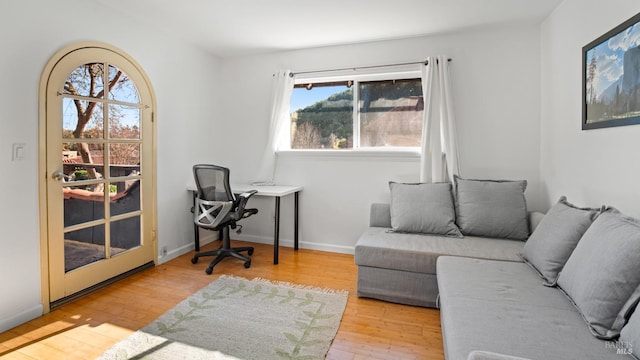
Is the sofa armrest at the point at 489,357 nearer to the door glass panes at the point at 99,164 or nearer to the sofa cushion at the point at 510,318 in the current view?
the sofa cushion at the point at 510,318

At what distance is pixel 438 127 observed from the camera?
319cm

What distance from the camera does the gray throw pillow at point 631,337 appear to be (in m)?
1.06

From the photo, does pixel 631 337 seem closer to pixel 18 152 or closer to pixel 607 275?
pixel 607 275

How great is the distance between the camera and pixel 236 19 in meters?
2.87

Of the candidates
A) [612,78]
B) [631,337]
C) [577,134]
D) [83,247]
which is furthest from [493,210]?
[83,247]

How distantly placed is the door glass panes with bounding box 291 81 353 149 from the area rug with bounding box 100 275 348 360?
1.75m

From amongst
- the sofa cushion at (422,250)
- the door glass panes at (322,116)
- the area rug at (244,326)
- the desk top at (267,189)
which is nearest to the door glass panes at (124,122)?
the desk top at (267,189)

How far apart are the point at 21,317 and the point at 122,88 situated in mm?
1857

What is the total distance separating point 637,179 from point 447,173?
156 centimetres

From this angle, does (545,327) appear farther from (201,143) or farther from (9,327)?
(201,143)

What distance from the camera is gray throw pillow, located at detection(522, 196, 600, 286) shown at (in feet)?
5.59

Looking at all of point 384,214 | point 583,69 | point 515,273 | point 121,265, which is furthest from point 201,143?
point 583,69

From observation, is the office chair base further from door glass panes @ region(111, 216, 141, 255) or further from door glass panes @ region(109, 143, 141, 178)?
door glass panes @ region(109, 143, 141, 178)

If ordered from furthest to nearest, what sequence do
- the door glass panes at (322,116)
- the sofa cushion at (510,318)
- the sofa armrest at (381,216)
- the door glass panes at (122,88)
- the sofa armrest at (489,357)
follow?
1. the door glass panes at (322,116)
2. the sofa armrest at (381,216)
3. the door glass panes at (122,88)
4. the sofa cushion at (510,318)
5. the sofa armrest at (489,357)
